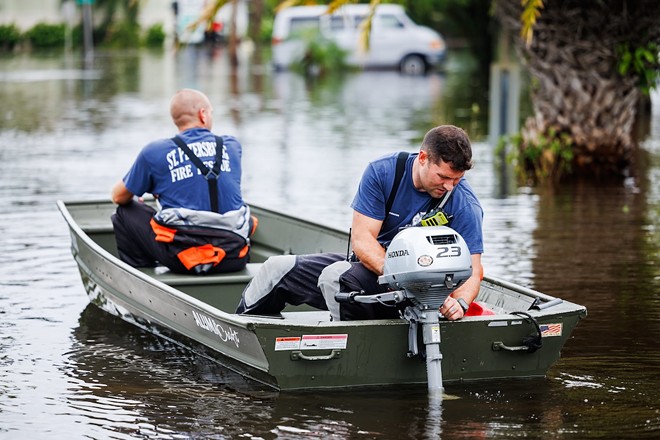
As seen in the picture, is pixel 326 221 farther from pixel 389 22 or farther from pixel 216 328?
pixel 389 22

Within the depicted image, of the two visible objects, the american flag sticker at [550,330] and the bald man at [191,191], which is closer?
the american flag sticker at [550,330]

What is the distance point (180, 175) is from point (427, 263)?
109 inches

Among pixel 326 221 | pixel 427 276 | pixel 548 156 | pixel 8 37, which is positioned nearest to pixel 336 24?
pixel 8 37

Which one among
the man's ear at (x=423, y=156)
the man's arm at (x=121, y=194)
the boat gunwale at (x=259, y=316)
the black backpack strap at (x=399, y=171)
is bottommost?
the boat gunwale at (x=259, y=316)

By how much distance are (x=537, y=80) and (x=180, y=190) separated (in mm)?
8116

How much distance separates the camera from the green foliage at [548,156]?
1619 centimetres

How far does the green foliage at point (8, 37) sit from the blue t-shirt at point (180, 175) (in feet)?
169

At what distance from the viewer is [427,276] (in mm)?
6820

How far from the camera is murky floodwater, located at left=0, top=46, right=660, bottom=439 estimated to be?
7.00 m

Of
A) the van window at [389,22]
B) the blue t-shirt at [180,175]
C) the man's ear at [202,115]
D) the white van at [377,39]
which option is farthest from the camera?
the van window at [389,22]

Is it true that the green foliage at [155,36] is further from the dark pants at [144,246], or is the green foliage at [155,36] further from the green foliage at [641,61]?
the dark pants at [144,246]

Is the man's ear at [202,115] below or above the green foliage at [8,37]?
above

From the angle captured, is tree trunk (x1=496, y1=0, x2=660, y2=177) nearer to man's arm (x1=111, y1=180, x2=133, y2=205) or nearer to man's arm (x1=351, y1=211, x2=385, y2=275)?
man's arm (x1=111, y1=180, x2=133, y2=205)

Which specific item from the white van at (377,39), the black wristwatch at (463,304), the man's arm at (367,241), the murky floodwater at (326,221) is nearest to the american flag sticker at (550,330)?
the murky floodwater at (326,221)
